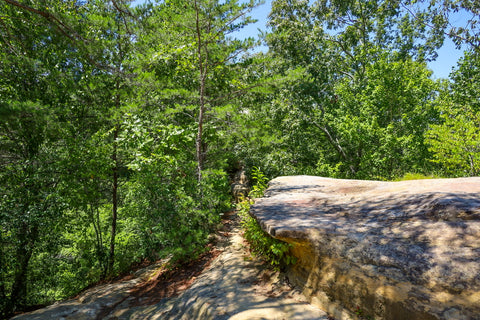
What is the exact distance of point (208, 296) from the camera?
3.38m

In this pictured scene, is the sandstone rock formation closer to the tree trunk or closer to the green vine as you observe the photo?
the green vine

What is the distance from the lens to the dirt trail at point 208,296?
2.77m

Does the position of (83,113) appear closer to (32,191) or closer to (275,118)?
(32,191)

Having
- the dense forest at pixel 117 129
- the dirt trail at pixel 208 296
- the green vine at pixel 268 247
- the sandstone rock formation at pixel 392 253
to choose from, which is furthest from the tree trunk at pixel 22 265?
the sandstone rock formation at pixel 392 253

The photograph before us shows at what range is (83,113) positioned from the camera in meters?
6.47

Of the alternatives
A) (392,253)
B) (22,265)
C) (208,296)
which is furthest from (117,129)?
(392,253)

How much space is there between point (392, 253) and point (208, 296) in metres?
2.55

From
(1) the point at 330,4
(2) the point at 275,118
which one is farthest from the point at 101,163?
(1) the point at 330,4

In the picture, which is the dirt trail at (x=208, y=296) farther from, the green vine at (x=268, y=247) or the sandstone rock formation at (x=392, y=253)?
the sandstone rock formation at (x=392, y=253)

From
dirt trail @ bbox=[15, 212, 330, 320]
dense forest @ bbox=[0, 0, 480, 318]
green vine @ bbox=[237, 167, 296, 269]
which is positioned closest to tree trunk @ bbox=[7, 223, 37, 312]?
dense forest @ bbox=[0, 0, 480, 318]

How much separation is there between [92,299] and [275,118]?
40.0ft

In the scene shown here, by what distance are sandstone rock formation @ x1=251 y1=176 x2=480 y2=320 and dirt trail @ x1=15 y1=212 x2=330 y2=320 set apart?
365 millimetres

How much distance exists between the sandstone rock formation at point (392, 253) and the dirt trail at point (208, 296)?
0.36 m

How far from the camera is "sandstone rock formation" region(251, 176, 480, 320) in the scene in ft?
6.48
